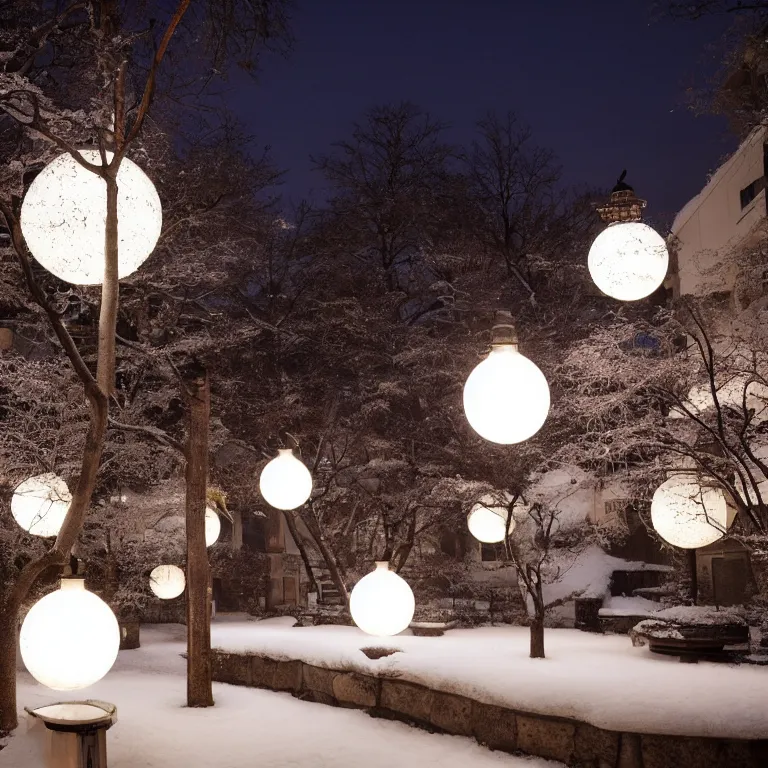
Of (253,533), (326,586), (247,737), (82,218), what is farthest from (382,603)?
(253,533)

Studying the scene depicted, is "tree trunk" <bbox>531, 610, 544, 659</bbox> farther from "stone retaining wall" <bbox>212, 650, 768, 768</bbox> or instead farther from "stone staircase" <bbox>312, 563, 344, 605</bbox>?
"stone staircase" <bbox>312, 563, 344, 605</bbox>

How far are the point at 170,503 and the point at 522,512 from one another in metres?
7.36

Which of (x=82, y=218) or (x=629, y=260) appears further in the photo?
(x=629, y=260)

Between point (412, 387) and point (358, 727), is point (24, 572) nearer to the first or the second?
point (358, 727)

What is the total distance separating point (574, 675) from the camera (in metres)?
9.29

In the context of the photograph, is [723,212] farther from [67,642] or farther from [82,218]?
[67,642]

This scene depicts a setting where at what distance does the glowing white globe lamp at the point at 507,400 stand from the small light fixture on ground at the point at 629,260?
8.35 ft

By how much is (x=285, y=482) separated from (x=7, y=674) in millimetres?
4616

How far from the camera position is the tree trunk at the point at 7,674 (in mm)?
8016

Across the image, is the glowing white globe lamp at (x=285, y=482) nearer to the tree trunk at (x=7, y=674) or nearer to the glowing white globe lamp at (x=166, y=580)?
the tree trunk at (x=7, y=674)

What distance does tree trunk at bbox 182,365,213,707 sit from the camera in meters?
10.5

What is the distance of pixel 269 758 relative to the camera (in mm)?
8328

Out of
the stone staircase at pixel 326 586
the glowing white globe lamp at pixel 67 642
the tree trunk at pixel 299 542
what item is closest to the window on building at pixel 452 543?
the stone staircase at pixel 326 586

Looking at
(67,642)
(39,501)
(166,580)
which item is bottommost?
(166,580)
